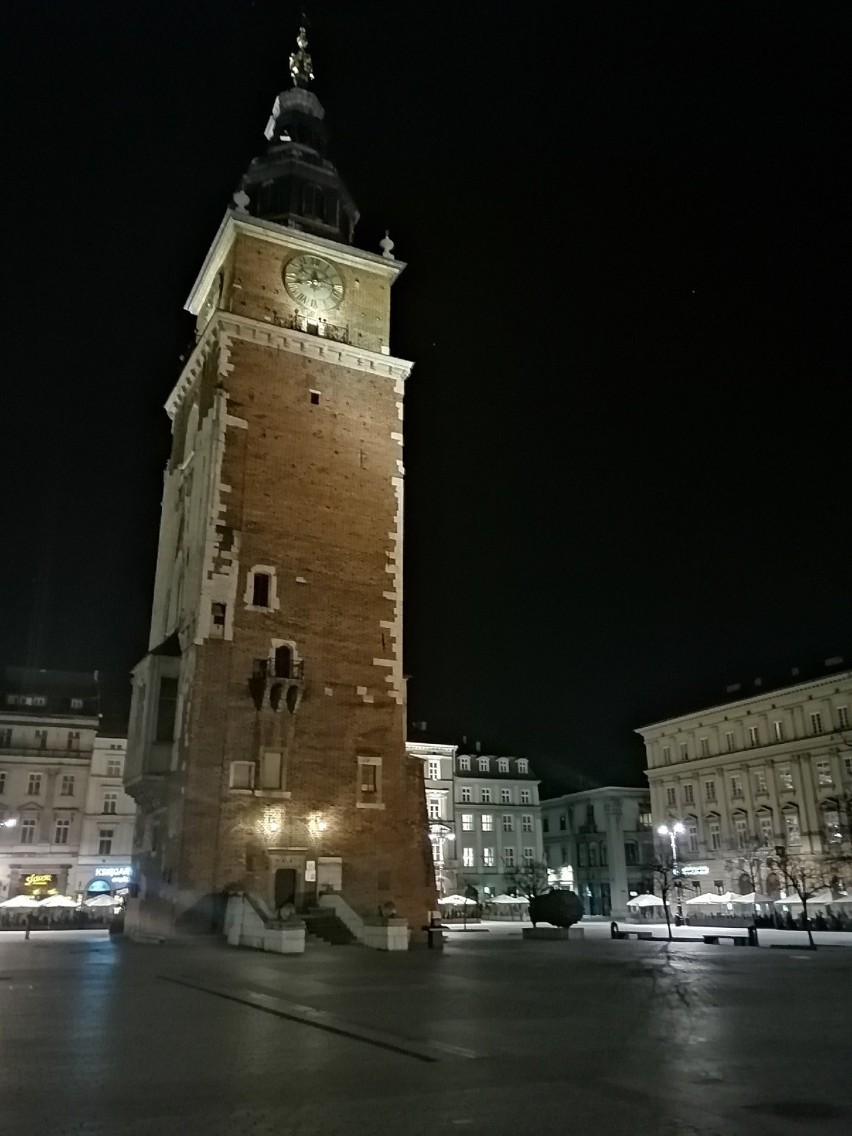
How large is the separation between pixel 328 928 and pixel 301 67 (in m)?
46.8

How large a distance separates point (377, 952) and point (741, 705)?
183ft

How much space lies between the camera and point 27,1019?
1274 centimetres

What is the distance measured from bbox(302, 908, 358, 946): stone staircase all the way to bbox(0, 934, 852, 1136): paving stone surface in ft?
38.1

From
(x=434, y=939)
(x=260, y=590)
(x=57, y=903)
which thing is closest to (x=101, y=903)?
(x=57, y=903)

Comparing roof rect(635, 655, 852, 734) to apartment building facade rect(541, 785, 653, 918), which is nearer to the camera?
roof rect(635, 655, 852, 734)

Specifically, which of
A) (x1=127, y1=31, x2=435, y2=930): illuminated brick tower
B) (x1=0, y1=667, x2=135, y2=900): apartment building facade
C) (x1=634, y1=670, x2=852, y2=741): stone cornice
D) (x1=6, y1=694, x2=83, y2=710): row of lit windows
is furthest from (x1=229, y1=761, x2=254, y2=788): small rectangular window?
(x1=634, y1=670, x2=852, y2=741): stone cornice

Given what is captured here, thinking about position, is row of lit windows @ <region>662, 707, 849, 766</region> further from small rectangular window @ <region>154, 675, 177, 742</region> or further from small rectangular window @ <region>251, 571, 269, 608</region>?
small rectangular window @ <region>154, 675, 177, 742</region>

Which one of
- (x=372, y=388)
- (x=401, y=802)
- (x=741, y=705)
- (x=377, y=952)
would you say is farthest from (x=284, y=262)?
(x=741, y=705)

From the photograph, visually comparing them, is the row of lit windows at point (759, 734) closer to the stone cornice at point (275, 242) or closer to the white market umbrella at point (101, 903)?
the stone cornice at point (275, 242)

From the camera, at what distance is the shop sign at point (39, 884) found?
65.5m

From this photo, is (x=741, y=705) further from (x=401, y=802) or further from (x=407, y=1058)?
(x=407, y=1058)

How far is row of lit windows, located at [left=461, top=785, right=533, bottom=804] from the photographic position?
9219 centimetres

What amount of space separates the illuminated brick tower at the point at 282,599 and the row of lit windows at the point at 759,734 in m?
43.7

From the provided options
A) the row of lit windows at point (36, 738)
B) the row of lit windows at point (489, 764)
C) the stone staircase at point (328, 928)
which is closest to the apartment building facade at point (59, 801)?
the row of lit windows at point (36, 738)
